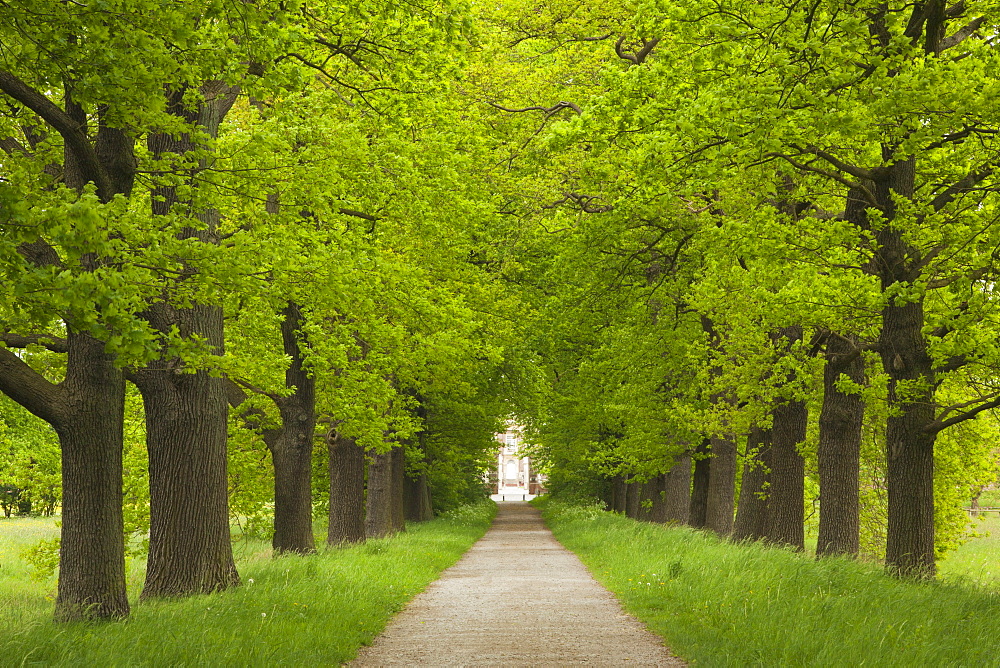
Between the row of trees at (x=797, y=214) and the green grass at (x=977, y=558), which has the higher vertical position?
the row of trees at (x=797, y=214)

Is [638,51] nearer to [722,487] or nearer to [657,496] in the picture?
[722,487]

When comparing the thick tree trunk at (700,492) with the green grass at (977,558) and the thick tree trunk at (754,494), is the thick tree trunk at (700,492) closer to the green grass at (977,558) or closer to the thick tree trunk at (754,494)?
the thick tree trunk at (754,494)

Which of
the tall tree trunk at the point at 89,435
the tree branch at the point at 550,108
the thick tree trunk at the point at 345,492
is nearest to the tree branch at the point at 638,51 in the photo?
the tree branch at the point at 550,108

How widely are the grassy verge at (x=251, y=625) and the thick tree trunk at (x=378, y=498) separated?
29.7 feet

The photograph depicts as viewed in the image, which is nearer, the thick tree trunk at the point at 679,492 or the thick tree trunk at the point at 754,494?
the thick tree trunk at the point at 754,494

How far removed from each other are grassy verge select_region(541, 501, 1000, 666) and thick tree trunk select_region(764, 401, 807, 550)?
2523 millimetres

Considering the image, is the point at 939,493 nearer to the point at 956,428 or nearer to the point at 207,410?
the point at 956,428

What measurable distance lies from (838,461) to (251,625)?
10881 mm

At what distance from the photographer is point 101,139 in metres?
9.23

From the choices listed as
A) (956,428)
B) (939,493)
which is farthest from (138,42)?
(939,493)

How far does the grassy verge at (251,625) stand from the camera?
7.35 m

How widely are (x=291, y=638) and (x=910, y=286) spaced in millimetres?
8075

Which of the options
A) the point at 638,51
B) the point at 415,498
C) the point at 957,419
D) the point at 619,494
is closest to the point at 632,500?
the point at 619,494

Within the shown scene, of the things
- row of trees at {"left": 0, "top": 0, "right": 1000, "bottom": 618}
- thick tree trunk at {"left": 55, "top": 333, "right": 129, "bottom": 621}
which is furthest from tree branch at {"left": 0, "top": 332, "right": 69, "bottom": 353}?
thick tree trunk at {"left": 55, "top": 333, "right": 129, "bottom": 621}
